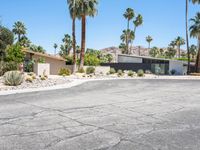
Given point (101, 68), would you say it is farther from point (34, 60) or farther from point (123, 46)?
point (123, 46)

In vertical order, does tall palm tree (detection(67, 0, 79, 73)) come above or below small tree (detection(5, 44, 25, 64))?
above

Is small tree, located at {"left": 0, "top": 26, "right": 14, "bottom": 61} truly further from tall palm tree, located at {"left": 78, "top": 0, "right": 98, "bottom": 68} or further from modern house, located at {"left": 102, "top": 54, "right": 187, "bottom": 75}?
modern house, located at {"left": 102, "top": 54, "right": 187, "bottom": 75}

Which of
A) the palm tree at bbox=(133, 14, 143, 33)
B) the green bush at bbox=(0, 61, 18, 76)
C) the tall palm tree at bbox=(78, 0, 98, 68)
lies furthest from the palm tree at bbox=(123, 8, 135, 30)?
the green bush at bbox=(0, 61, 18, 76)

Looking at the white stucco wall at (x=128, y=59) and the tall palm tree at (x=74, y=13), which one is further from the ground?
the tall palm tree at (x=74, y=13)

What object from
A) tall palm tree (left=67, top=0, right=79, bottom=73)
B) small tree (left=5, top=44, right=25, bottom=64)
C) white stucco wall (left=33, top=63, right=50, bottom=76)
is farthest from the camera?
tall palm tree (left=67, top=0, right=79, bottom=73)

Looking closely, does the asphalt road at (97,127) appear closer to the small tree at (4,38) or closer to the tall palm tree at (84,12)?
the small tree at (4,38)

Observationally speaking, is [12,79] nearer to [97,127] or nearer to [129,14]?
[97,127]

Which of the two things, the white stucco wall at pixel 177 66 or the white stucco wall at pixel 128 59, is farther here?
the white stucco wall at pixel 128 59

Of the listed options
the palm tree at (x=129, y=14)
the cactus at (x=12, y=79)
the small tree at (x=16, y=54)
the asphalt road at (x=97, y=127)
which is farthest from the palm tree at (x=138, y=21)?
the asphalt road at (x=97, y=127)

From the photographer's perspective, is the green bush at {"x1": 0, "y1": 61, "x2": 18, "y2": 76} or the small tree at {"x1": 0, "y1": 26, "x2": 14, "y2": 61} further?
the green bush at {"x1": 0, "y1": 61, "x2": 18, "y2": 76}

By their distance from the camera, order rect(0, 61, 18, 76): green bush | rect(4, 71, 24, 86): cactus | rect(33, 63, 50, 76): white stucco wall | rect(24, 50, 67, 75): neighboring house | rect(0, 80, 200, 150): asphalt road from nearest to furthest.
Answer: rect(0, 80, 200, 150): asphalt road → rect(4, 71, 24, 86): cactus → rect(0, 61, 18, 76): green bush → rect(33, 63, 50, 76): white stucco wall → rect(24, 50, 67, 75): neighboring house

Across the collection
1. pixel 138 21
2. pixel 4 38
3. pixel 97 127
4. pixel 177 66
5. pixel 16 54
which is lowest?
pixel 97 127

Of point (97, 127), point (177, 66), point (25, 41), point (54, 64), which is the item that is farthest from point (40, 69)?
point (25, 41)

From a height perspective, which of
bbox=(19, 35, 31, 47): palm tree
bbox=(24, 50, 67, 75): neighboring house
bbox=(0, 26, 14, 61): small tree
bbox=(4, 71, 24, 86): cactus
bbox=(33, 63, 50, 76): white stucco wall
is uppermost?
bbox=(19, 35, 31, 47): palm tree
